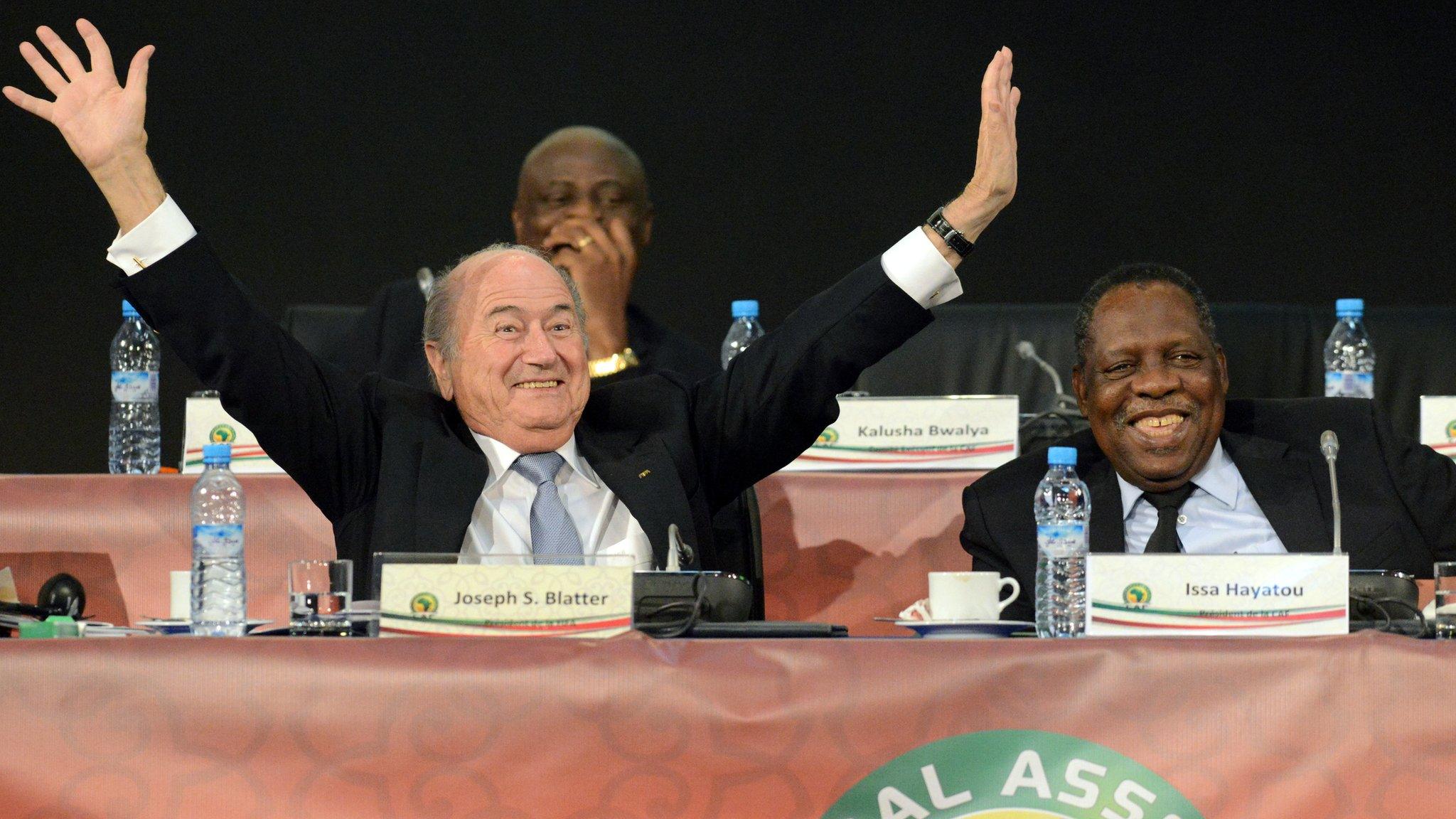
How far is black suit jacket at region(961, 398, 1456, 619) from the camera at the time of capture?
240 centimetres

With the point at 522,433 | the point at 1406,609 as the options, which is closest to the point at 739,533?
the point at 522,433

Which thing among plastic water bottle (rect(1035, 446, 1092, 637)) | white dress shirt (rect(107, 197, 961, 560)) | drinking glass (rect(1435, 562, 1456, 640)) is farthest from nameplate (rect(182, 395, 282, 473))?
drinking glass (rect(1435, 562, 1456, 640))

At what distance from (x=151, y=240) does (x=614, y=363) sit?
1719 millimetres

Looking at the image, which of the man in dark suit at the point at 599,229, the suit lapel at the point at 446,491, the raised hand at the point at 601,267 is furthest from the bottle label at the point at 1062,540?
the raised hand at the point at 601,267

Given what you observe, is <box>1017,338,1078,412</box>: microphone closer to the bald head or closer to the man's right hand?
the bald head

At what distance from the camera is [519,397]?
7.25 feet

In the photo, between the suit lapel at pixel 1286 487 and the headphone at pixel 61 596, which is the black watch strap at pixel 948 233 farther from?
the headphone at pixel 61 596

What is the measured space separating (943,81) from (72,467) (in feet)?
8.54

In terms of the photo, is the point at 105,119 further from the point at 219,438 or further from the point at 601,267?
the point at 601,267

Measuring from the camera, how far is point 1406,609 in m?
1.69

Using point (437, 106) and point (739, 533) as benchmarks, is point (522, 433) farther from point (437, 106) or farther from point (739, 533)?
point (437, 106)

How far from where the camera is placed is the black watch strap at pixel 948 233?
214 centimetres

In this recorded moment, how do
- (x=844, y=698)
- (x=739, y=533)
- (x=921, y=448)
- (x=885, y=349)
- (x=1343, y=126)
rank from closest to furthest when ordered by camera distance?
(x=844, y=698)
(x=885, y=349)
(x=739, y=533)
(x=921, y=448)
(x=1343, y=126)

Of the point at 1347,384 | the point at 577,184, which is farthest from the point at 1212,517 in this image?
the point at 577,184
